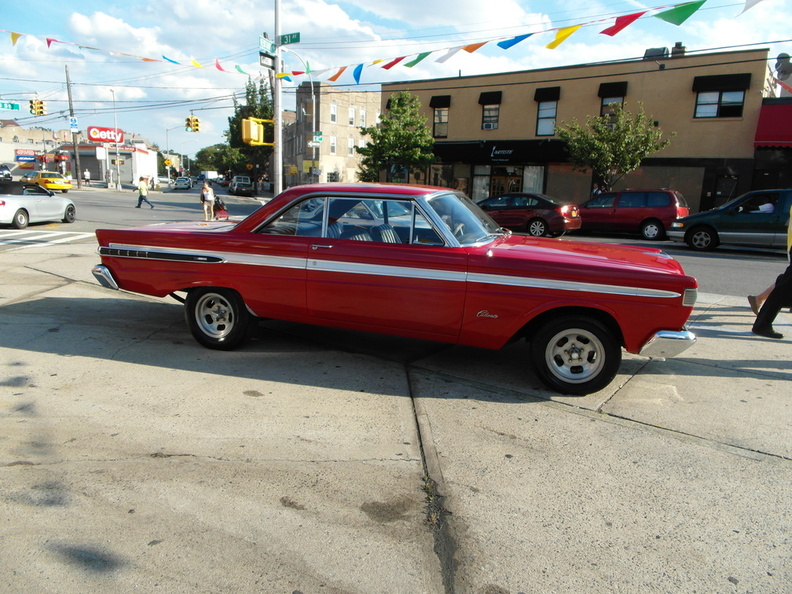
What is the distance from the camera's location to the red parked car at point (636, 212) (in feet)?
57.9

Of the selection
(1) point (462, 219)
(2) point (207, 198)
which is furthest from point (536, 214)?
(1) point (462, 219)

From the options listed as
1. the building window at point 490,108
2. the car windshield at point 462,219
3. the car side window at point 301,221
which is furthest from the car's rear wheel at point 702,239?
the building window at point 490,108

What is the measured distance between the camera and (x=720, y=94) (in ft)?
79.5

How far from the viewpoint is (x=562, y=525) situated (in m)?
2.97

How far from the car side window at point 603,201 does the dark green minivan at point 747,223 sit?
12.0 feet

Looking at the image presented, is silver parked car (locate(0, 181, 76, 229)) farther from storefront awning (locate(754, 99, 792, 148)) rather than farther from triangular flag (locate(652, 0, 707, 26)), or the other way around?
storefront awning (locate(754, 99, 792, 148))

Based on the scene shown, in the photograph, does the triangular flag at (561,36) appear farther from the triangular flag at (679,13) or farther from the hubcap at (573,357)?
the hubcap at (573,357)

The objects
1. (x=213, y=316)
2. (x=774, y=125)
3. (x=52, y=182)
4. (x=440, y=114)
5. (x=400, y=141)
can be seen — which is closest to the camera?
(x=213, y=316)

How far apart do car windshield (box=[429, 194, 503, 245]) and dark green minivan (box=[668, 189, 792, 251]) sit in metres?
11.9

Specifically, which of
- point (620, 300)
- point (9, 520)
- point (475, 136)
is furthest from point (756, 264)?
point (475, 136)

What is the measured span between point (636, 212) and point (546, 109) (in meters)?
12.0

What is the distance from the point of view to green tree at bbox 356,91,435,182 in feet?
93.1

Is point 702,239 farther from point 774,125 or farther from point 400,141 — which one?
point 400,141

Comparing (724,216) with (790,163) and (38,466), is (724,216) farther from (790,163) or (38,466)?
(38,466)
